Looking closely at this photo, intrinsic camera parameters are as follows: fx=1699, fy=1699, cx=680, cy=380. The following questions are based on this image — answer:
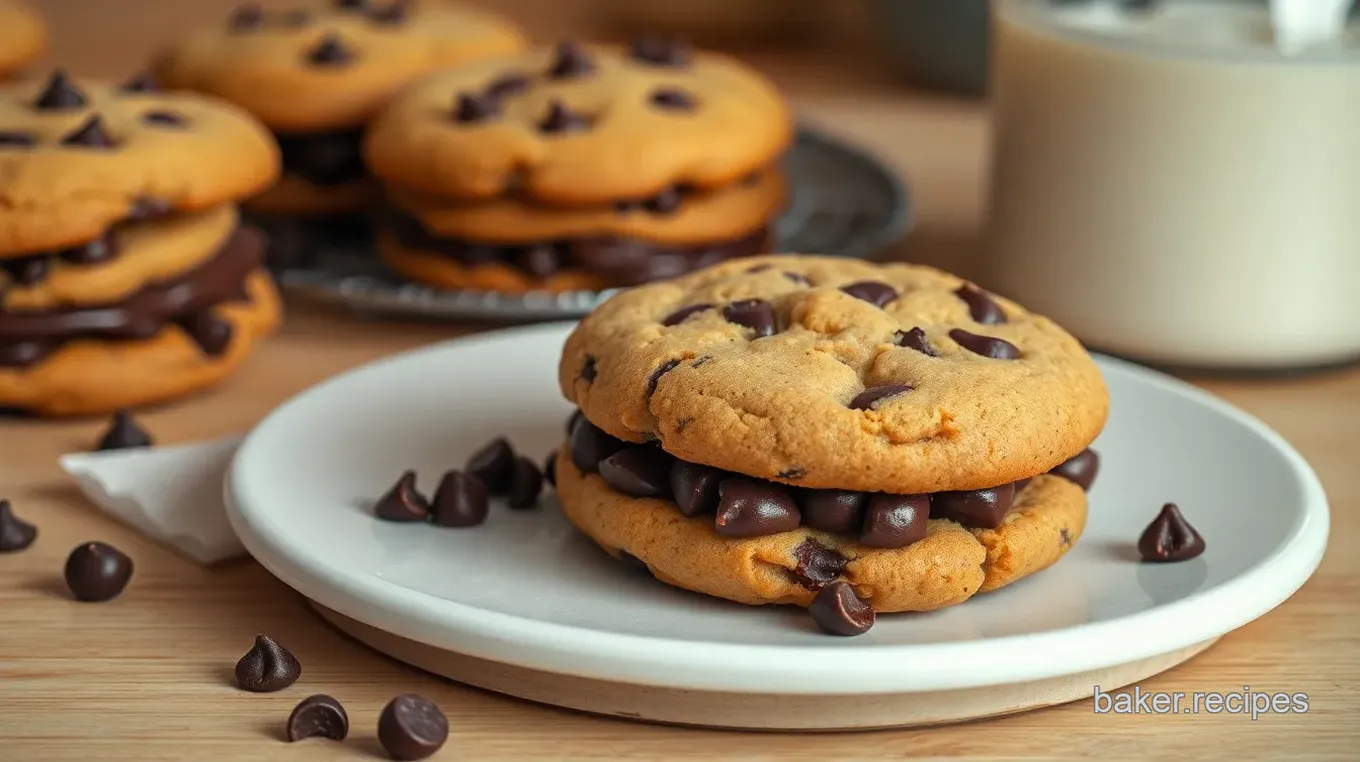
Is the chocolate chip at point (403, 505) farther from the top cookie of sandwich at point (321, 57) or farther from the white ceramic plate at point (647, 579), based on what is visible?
the top cookie of sandwich at point (321, 57)

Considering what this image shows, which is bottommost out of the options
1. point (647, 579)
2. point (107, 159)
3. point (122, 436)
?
point (122, 436)

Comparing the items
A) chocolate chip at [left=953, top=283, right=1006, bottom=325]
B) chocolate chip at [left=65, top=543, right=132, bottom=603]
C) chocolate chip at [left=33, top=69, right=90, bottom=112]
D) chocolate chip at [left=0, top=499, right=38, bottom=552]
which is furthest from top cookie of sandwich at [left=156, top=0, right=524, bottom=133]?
chocolate chip at [left=953, top=283, right=1006, bottom=325]

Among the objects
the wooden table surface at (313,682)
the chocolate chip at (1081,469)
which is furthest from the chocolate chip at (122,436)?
the chocolate chip at (1081,469)

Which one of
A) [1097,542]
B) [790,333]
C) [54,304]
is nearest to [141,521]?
[54,304]

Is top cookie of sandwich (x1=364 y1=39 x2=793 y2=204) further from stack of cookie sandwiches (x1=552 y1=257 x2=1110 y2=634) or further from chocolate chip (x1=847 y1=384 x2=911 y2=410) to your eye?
chocolate chip (x1=847 y1=384 x2=911 y2=410)

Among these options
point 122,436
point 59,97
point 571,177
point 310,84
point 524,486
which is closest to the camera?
point 524,486

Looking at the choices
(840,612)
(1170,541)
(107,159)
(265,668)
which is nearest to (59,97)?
(107,159)

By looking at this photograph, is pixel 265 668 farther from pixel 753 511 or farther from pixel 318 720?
pixel 753 511
